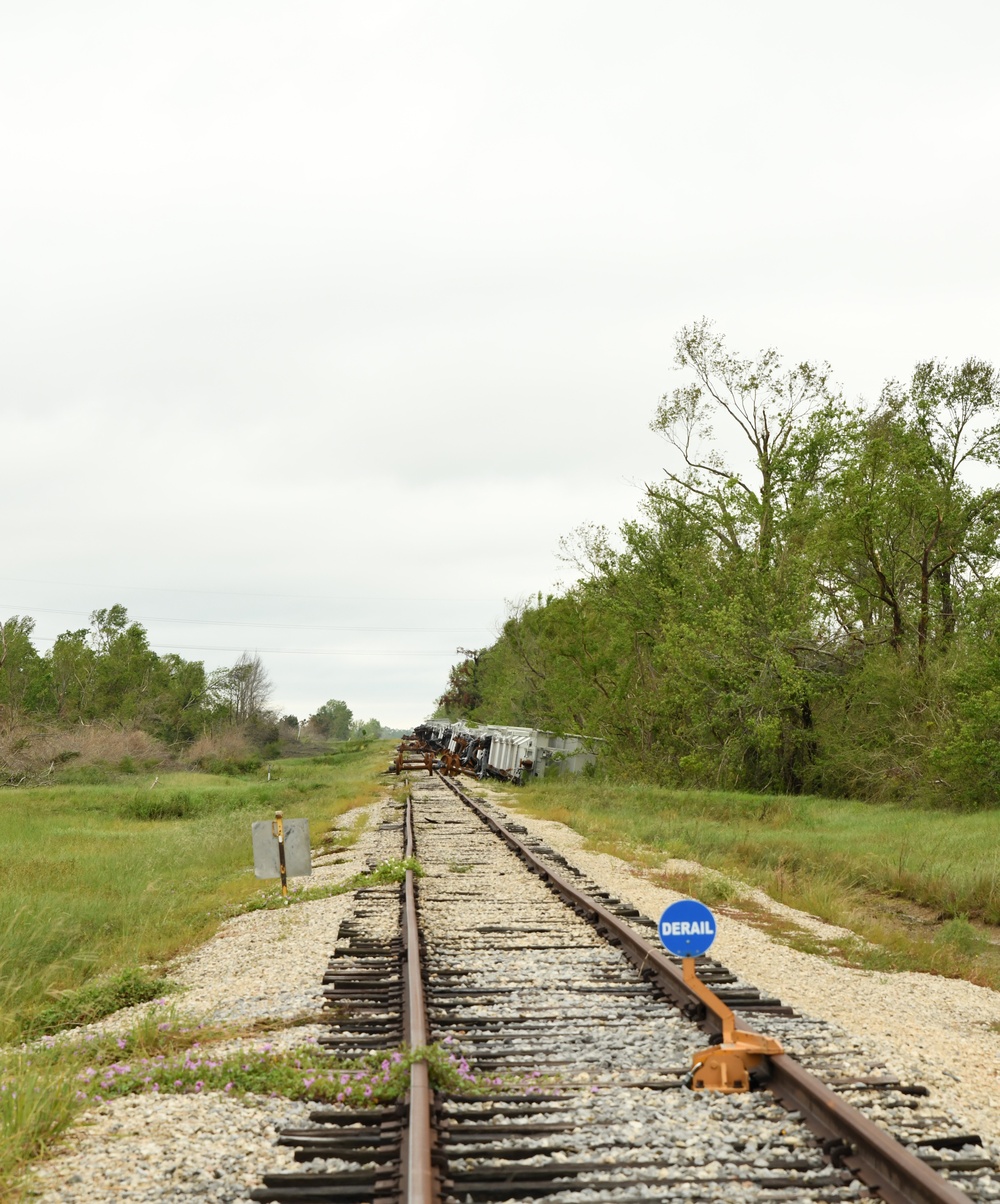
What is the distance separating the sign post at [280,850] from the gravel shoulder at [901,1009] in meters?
4.00

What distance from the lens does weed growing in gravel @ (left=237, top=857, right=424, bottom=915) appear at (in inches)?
491

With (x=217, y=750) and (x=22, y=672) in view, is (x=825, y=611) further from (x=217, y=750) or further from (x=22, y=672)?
(x=22, y=672)

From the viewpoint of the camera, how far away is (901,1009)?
303 inches

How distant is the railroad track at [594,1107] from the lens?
4.19m

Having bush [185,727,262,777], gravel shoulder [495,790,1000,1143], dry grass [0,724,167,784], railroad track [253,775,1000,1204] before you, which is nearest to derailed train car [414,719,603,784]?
dry grass [0,724,167,784]

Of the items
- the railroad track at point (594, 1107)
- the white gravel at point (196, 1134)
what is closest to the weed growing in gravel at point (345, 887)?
the railroad track at point (594, 1107)

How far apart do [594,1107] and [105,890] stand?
1060 cm

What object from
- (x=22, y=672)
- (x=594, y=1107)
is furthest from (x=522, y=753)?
(x=22, y=672)

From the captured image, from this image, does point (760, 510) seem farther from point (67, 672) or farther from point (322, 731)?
point (322, 731)

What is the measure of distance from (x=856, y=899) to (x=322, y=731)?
187 m

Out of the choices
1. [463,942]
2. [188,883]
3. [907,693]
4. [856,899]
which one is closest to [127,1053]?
[463,942]

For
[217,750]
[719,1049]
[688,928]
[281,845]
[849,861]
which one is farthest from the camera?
[217,750]

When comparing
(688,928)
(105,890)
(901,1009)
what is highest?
(688,928)

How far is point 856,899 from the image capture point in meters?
14.7
